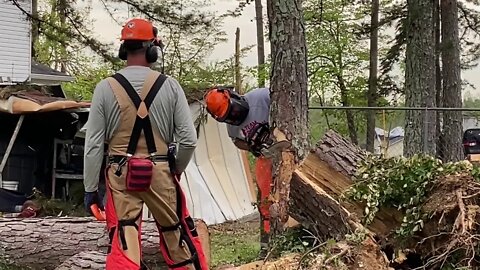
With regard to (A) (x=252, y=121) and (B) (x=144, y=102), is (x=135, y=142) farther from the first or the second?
(A) (x=252, y=121)

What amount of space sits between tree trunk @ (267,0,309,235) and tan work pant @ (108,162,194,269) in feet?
4.68

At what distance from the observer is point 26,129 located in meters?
11.7

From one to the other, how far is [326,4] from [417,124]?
9782 mm

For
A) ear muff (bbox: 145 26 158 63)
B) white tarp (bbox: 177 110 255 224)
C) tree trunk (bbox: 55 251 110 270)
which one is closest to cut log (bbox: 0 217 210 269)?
tree trunk (bbox: 55 251 110 270)

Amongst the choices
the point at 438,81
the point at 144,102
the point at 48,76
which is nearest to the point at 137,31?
the point at 144,102

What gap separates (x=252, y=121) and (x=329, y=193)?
232cm

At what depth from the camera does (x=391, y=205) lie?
450 centimetres

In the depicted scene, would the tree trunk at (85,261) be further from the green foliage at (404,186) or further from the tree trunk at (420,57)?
the tree trunk at (420,57)

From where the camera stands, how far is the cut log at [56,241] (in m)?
6.09

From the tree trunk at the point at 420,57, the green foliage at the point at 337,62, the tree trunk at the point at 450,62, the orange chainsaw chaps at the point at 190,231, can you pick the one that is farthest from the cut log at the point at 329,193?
the green foliage at the point at 337,62

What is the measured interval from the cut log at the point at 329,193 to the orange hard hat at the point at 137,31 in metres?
1.43

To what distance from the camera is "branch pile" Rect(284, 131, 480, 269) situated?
409cm

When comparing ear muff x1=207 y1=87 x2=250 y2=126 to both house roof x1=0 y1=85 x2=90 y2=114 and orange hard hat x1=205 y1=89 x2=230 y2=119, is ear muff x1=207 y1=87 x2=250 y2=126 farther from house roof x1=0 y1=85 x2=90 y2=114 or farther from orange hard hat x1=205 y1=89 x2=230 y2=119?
house roof x1=0 y1=85 x2=90 y2=114

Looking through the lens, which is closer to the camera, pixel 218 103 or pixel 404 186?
pixel 404 186
